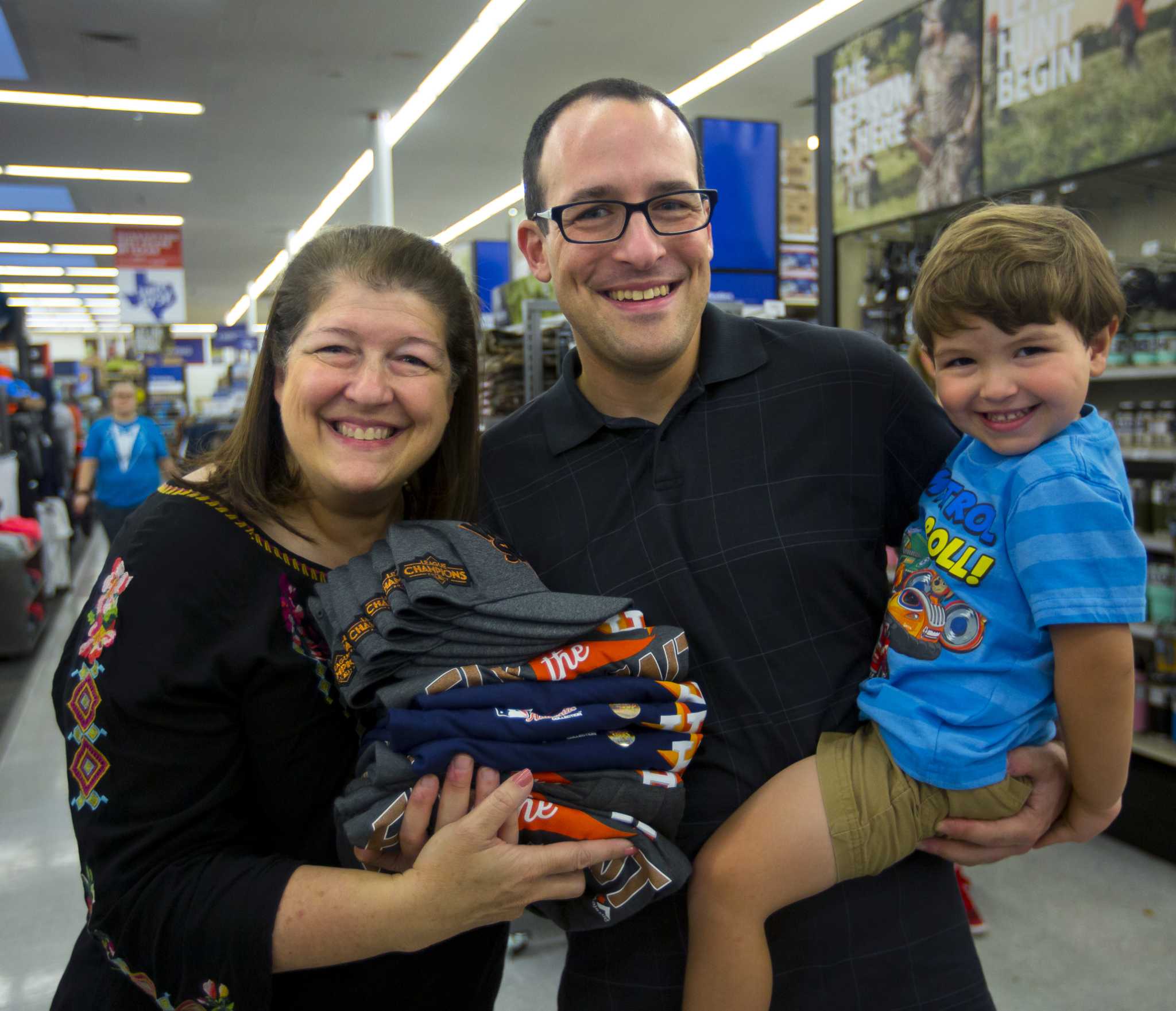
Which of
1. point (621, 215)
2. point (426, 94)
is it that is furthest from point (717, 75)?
point (621, 215)

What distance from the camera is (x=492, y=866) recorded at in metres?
1.08

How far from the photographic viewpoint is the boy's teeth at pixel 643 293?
4.68ft

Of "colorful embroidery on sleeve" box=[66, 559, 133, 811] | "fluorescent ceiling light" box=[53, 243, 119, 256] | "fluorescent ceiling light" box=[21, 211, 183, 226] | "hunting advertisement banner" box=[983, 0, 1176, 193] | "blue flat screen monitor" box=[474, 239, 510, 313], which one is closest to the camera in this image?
"colorful embroidery on sleeve" box=[66, 559, 133, 811]

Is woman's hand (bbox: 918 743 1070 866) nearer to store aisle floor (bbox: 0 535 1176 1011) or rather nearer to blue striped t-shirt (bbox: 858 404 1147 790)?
blue striped t-shirt (bbox: 858 404 1147 790)

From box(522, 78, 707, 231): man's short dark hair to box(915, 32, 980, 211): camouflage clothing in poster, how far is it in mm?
3015

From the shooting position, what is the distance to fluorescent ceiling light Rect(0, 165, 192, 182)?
11.5 metres

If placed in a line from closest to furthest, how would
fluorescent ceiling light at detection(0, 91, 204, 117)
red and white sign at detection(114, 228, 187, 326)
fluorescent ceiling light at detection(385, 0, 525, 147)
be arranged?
fluorescent ceiling light at detection(385, 0, 525, 147), fluorescent ceiling light at detection(0, 91, 204, 117), red and white sign at detection(114, 228, 187, 326)

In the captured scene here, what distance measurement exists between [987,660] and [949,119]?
359cm

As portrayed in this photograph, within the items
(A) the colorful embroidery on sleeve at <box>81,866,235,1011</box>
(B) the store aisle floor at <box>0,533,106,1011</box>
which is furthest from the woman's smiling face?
(B) the store aisle floor at <box>0,533,106,1011</box>

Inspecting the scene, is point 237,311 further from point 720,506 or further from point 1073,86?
point 720,506

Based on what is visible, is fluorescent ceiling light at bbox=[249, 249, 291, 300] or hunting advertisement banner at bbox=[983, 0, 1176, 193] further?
fluorescent ceiling light at bbox=[249, 249, 291, 300]

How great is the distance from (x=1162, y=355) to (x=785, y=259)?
232 cm

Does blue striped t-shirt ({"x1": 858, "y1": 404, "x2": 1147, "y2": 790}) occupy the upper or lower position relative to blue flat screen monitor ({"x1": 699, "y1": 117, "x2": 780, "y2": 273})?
lower

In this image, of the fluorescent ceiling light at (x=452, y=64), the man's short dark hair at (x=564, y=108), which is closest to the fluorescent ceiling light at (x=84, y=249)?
the fluorescent ceiling light at (x=452, y=64)
